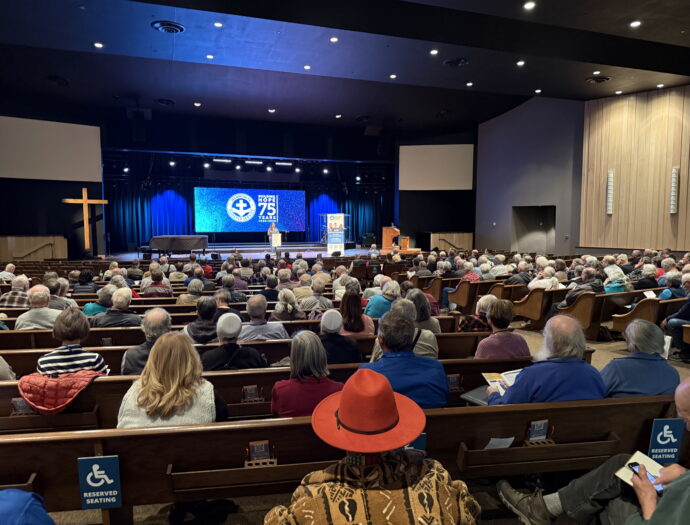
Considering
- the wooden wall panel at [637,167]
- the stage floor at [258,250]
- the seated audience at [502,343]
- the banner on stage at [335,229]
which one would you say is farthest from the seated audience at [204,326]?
the wooden wall panel at [637,167]

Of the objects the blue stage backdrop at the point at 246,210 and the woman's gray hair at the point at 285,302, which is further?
the blue stage backdrop at the point at 246,210

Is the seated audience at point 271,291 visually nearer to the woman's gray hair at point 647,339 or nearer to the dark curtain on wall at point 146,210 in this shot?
the woman's gray hair at point 647,339

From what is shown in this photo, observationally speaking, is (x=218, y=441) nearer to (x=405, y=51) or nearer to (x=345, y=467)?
(x=345, y=467)

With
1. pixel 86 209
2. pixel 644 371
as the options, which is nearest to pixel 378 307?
pixel 644 371

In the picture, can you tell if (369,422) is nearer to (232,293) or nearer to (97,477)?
(97,477)

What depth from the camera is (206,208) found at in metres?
18.4

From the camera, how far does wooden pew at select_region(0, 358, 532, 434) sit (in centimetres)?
232

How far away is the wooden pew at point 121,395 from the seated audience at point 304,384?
1.34ft

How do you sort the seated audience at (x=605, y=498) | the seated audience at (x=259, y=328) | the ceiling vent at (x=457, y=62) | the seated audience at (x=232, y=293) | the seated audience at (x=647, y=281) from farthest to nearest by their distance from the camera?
the ceiling vent at (x=457, y=62) < the seated audience at (x=647, y=281) < the seated audience at (x=232, y=293) < the seated audience at (x=259, y=328) < the seated audience at (x=605, y=498)

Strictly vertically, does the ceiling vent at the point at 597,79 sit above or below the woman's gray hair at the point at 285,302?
above

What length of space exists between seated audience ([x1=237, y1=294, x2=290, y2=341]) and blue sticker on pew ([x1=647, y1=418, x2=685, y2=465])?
2440mm

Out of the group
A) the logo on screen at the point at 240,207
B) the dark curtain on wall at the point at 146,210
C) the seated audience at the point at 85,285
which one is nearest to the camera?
the seated audience at the point at 85,285

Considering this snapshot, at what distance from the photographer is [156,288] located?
6.06 metres

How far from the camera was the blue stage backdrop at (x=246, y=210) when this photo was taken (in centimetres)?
1836
